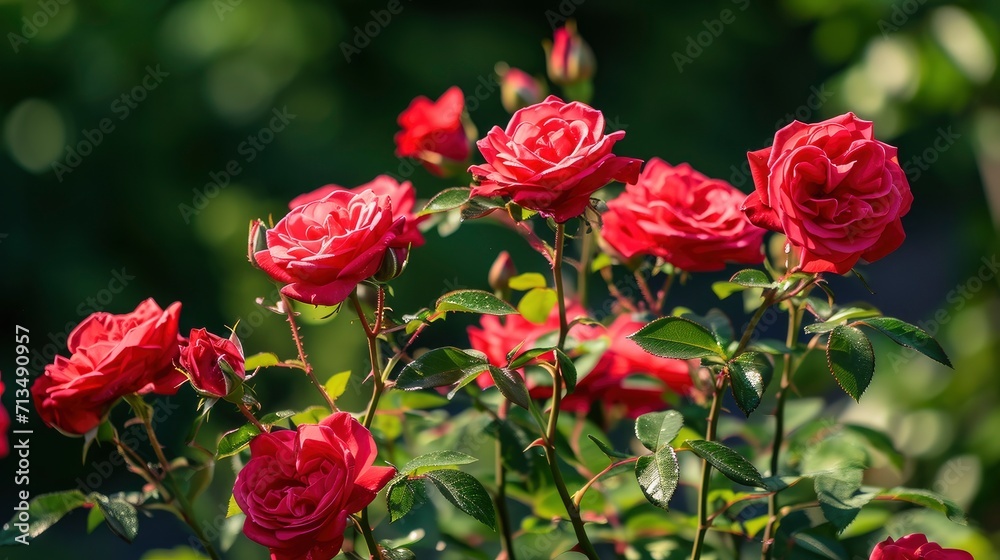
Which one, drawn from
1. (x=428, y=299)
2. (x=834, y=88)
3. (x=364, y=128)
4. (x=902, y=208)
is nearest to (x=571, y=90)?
(x=902, y=208)

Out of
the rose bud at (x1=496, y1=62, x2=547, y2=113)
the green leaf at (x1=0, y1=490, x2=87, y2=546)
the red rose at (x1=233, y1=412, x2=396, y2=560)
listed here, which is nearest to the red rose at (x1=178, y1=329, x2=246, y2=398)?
the red rose at (x1=233, y1=412, x2=396, y2=560)

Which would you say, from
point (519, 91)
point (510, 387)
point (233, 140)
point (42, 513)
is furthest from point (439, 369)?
point (233, 140)

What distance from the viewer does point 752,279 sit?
472 mm

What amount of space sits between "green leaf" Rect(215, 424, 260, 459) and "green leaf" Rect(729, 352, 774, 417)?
0.22 meters

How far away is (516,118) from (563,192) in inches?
2.4

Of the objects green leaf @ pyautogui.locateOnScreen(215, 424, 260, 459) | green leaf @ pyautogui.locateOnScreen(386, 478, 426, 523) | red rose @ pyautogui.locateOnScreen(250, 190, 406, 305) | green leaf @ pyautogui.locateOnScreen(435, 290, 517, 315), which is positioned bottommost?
green leaf @ pyautogui.locateOnScreen(386, 478, 426, 523)

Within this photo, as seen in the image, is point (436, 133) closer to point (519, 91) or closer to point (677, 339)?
point (519, 91)

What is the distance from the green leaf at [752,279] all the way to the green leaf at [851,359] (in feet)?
0.13

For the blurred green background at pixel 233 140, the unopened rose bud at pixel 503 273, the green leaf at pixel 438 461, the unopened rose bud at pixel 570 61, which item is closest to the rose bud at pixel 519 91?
the unopened rose bud at pixel 570 61

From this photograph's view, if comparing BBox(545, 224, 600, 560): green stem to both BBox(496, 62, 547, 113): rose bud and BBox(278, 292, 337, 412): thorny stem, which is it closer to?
BBox(278, 292, 337, 412): thorny stem

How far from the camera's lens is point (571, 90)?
0.79 m

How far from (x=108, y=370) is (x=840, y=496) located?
368 millimetres

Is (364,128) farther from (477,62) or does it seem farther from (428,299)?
(428,299)

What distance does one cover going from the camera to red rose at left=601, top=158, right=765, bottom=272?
0.55 m
